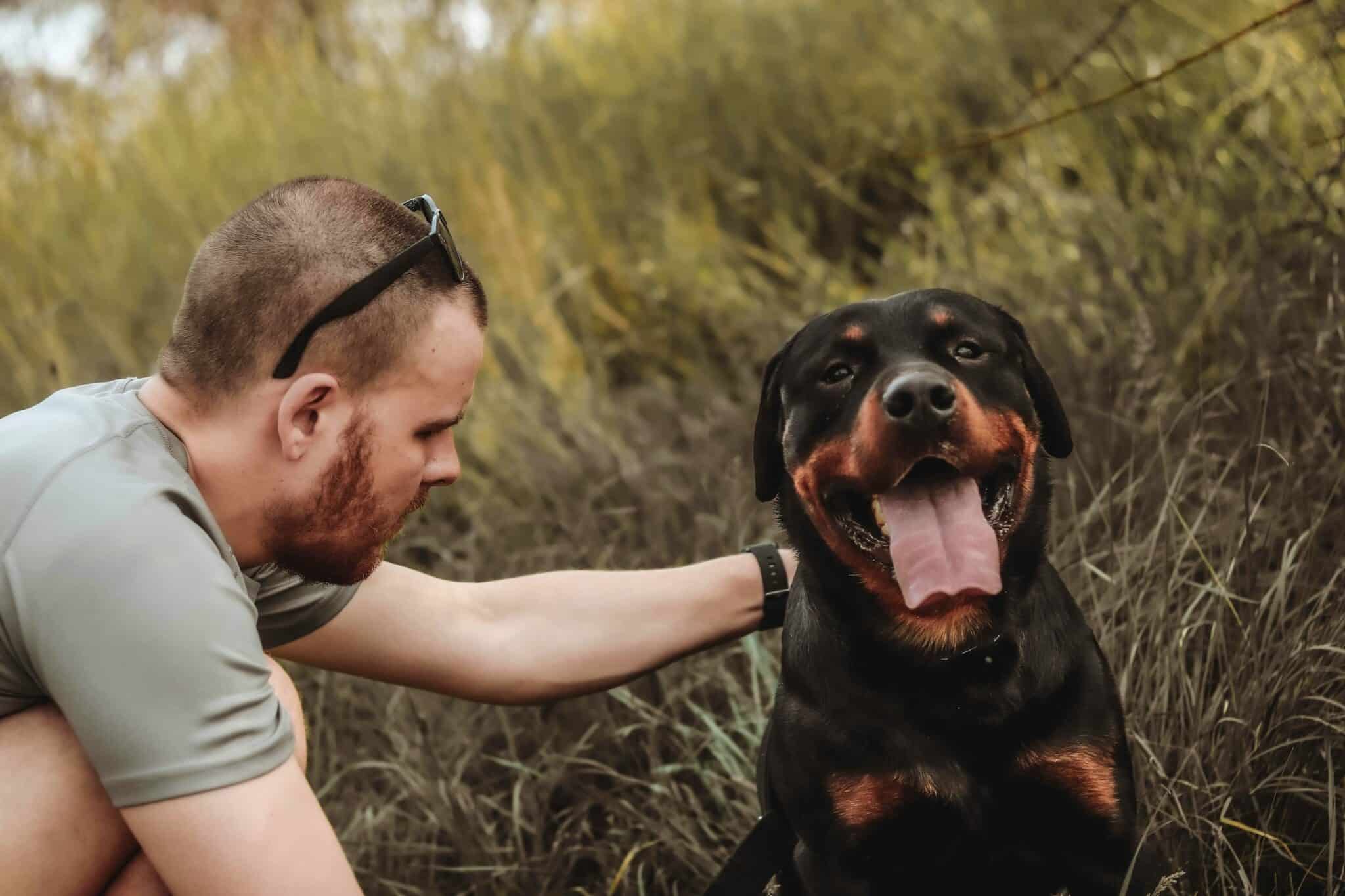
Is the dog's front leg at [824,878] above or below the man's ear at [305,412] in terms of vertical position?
below

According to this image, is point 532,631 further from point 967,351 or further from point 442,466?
point 967,351

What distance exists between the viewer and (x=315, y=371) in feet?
6.47

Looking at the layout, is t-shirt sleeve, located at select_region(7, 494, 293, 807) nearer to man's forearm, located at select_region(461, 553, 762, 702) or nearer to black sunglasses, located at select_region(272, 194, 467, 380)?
black sunglasses, located at select_region(272, 194, 467, 380)

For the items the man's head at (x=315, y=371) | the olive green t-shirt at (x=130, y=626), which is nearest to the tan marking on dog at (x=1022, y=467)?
the man's head at (x=315, y=371)

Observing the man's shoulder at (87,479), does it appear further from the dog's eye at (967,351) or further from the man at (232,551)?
the dog's eye at (967,351)

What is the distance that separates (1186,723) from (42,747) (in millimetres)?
1858

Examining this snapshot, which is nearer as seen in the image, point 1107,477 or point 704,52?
point 1107,477

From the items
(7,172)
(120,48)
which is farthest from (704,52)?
(7,172)

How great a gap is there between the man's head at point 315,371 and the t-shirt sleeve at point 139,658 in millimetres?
314

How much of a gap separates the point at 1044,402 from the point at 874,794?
747 mm

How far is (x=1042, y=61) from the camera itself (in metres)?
5.04

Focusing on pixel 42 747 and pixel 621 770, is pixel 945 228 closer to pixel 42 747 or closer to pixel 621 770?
pixel 621 770

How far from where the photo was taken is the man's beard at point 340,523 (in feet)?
6.71

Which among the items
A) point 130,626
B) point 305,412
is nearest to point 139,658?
point 130,626
